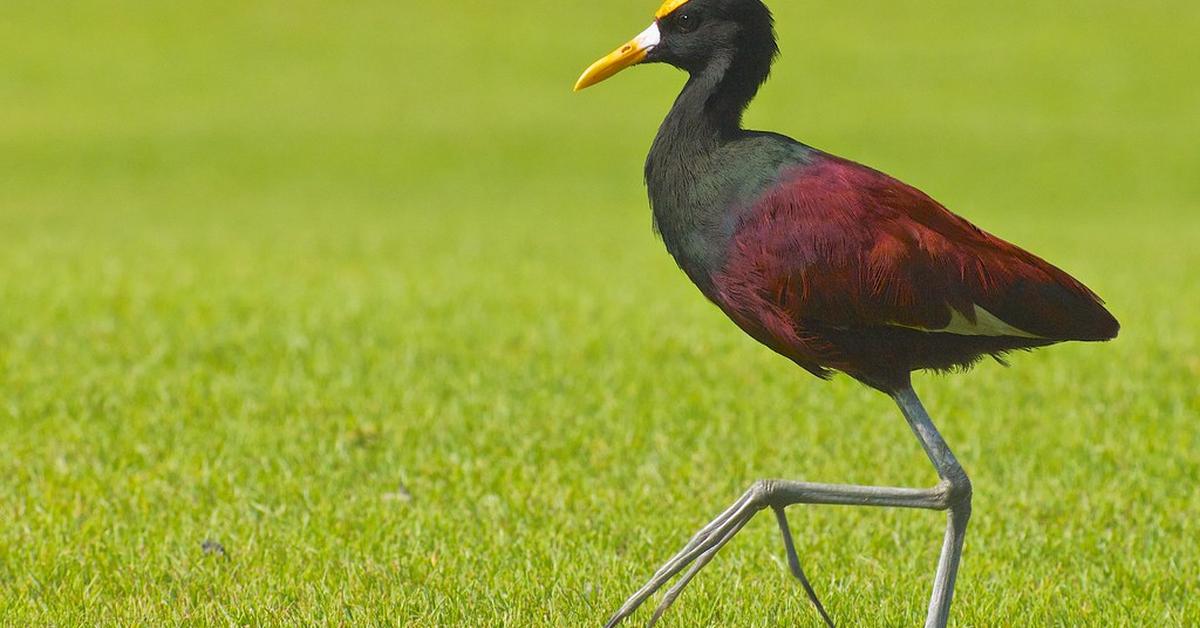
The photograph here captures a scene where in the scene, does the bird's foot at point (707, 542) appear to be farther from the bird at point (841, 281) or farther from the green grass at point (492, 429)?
the green grass at point (492, 429)

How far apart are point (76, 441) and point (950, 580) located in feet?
14.1

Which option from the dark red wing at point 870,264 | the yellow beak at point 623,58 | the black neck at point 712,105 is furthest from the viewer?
the yellow beak at point 623,58

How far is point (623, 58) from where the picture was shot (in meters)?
4.18

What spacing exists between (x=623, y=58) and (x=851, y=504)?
1411 mm


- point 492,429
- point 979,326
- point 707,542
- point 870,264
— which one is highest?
point 870,264

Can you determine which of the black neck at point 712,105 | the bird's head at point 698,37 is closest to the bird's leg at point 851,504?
the black neck at point 712,105

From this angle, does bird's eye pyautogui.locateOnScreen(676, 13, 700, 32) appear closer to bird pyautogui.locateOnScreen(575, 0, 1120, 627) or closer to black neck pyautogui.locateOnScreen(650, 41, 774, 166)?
black neck pyautogui.locateOnScreen(650, 41, 774, 166)

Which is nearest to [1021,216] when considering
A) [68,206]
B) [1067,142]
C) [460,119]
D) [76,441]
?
[1067,142]

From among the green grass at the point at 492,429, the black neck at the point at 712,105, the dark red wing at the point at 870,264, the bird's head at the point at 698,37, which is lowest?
the green grass at the point at 492,429

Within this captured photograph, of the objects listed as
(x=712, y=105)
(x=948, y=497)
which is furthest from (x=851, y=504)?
(x=712, y=105)

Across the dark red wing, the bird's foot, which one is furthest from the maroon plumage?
the bird's foot

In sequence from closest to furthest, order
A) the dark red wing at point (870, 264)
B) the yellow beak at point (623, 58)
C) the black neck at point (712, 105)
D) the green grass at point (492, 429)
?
the dark red wing at point (870, 264)
the black neck at point (712, 105)
the yellow beak at point (623, 58)
the green grass at point (492, 429)

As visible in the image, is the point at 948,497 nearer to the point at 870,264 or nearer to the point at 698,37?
the point at 870,264

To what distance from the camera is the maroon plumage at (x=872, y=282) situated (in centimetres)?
377
